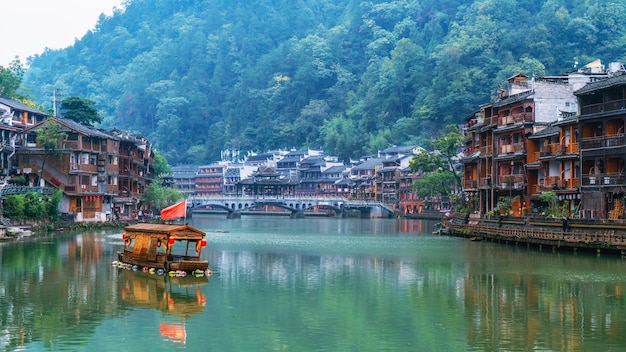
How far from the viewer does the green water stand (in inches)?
1083

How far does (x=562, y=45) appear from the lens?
17950 cm

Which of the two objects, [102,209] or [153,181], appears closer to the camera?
[102,209]

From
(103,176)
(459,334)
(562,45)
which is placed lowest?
(459,334)

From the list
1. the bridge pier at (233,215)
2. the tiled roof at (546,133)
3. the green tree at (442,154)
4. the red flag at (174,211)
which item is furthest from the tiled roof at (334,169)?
the red flag at (174,211)

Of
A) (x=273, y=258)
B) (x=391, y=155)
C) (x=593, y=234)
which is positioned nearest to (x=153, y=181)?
(x=391, y=155)

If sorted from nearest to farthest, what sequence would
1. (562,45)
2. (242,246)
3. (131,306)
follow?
1. (131,306)
2. (242,246)
3. (562,45)

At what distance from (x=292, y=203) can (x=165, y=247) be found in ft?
356

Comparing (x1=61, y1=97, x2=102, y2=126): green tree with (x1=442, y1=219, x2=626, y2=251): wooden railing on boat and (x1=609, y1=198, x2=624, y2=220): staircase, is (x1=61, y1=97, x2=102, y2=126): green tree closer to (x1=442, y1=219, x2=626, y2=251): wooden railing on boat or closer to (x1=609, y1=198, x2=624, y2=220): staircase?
(x1=442, y1=219, x2=626, y2=251): wooden railing on boat

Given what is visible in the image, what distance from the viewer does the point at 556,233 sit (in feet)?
192

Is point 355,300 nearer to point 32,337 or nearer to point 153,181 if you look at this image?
point 32,337

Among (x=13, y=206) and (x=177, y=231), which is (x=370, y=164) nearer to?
(x=13, y=206)

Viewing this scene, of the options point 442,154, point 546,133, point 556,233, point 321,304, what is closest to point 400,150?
point 442,154

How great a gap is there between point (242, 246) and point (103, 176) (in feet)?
109

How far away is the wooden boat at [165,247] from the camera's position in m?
44.1
